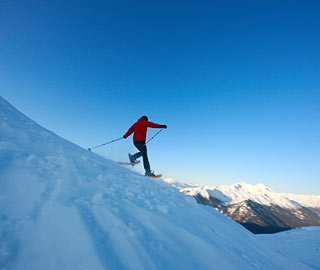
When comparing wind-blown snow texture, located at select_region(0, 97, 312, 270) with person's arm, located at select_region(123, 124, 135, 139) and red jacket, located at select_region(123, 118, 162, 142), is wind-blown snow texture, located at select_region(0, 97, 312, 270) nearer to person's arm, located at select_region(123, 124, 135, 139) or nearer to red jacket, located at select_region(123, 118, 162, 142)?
red jacket, located at select_region(123, 118, 162, 142)

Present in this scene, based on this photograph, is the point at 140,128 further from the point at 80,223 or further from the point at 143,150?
the point at 80,223

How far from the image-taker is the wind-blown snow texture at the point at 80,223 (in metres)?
1.78

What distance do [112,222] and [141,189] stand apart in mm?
1944

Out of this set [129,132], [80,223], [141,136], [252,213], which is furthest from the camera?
[252,213]

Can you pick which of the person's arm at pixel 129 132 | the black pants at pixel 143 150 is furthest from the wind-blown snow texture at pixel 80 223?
the person's arm at pixel 129 132

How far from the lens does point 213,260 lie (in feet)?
8.86

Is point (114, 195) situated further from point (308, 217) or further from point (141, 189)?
point (308, 217)

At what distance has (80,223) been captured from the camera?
2.25 meters

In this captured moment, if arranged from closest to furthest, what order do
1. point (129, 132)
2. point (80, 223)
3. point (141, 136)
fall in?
point (80, 223)
point (141, 136)
point (129, 132)

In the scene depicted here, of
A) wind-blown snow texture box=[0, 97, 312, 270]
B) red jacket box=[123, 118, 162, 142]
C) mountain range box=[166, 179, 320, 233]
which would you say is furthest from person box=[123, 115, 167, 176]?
mountain range box=[166, 179, 320, 233]

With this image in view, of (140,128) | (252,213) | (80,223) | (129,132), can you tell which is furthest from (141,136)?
(252,213)

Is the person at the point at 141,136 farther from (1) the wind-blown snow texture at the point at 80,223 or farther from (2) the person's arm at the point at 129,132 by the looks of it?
(1) the wind-blown snow texture at the point at 80,223

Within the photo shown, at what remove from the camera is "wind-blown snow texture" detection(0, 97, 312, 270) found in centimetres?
178

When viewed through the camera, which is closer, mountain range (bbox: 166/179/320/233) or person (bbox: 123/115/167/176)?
person (bbox: 123/115/167/176)
